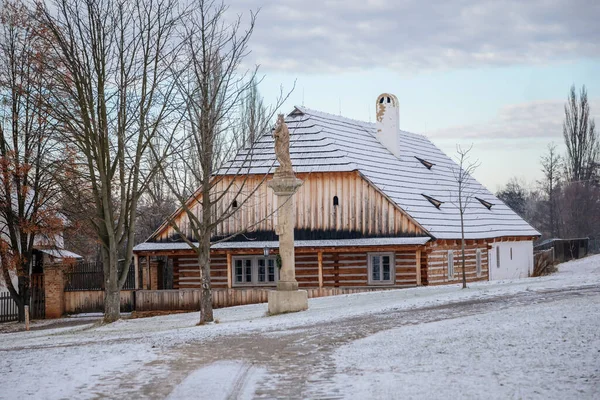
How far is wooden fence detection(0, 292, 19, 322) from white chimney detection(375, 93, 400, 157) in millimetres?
18355

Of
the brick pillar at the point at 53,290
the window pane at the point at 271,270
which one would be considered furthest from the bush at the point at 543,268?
the brick pillar at the point at 53,290

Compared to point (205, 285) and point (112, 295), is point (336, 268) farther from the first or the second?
point (205, 285)

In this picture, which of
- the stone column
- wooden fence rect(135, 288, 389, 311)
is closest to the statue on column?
the stone column

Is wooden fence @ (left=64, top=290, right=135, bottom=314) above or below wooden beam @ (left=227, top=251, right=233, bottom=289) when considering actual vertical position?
below

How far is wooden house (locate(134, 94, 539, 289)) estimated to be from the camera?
31.7 m

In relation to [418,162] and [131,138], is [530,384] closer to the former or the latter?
[131,138]

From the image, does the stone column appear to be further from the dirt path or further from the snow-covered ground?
the dirt path

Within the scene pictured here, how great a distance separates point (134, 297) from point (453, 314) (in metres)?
17.1

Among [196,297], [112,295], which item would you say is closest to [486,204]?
[196,297]

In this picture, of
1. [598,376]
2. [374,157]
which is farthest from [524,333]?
[374,157]

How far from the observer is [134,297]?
1239 inches

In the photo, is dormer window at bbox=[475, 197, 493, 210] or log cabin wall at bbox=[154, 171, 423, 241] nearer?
log cabin wall at bbox=[154, 171, 423, 241]

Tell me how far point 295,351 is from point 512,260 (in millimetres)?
29394

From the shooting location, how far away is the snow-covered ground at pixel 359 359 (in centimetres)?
1038
